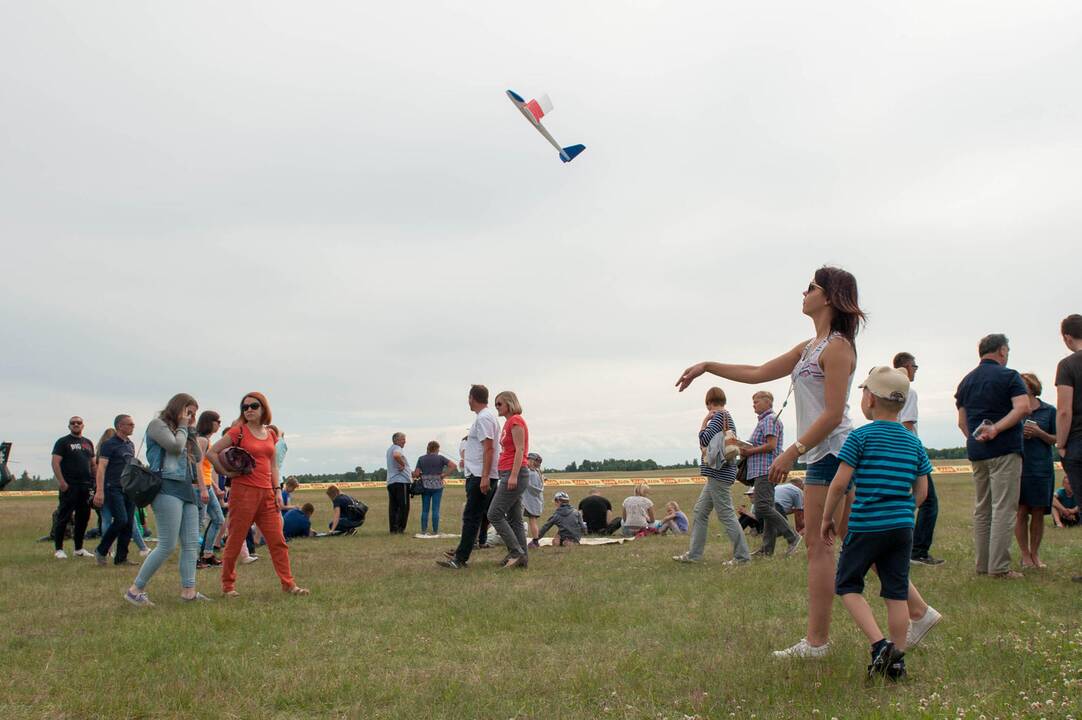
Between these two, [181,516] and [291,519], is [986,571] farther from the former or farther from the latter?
[291,519]

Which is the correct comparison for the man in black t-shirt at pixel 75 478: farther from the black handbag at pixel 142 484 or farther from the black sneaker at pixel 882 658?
the black sneaker at pixel 882 658

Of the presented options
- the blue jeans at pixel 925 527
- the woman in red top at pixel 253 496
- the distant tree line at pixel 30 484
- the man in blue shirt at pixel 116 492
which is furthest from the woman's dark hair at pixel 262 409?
the distant tree line at pixel 30 484

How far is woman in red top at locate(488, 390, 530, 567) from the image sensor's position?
10117 millimetres

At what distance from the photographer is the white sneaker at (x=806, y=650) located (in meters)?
4.92

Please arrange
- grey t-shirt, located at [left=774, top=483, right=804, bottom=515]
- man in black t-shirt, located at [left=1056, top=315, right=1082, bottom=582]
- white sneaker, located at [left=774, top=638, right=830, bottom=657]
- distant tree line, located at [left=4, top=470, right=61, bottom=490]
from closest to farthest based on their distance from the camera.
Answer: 1. white sneaker, located at [left=774, top=638, right=830, bottom=657]
2. man in black t-shirt, located at [left=1056, top=315, right=1082, bottom=582]
3. grey t-shirt, located at [left=774, top=483, right=804, bottom=515]
4. distant tree line, located at [left=4, top=470, right=61, bottom=490]

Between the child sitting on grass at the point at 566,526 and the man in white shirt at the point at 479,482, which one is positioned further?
the child sitting on grass at the point at 566,526

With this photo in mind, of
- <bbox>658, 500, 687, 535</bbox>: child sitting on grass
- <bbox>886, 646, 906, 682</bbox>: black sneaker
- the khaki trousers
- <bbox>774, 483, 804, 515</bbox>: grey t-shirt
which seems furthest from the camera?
<bbox>658, 500, 687, 535</bbox>: child sitting on grass

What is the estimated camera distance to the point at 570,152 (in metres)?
14.8

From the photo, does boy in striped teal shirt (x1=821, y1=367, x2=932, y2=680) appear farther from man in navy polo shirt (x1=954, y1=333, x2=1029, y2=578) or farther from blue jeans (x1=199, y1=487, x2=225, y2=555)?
blue jeans (x1=199, y1=487, x2=225, y2=555)

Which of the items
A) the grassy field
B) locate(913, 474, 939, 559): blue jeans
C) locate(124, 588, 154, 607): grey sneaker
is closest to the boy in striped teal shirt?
the grassy field

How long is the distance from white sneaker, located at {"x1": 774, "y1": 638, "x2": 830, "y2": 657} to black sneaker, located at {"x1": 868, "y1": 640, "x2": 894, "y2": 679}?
1.67 feet

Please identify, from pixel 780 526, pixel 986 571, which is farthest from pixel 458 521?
pixel 986 571

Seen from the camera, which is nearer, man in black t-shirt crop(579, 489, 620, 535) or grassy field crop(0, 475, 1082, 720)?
grassy field crop(0, 475, 1082, 720)

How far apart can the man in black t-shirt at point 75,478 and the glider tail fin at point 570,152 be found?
9.01 meters
